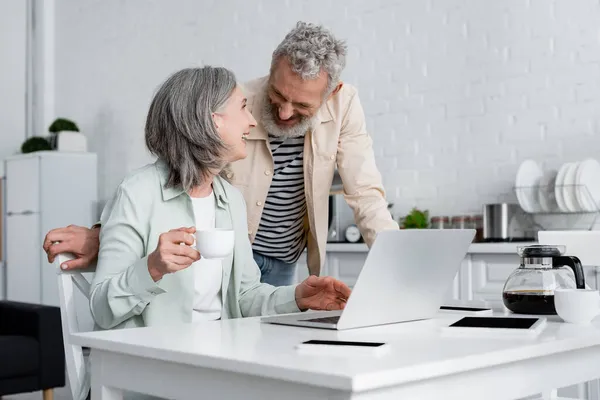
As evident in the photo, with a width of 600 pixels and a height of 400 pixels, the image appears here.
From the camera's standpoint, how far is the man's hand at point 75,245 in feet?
6.42

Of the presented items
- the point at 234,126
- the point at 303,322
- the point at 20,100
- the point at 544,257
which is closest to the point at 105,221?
the point at 234,126

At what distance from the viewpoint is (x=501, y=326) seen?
4.92 ft

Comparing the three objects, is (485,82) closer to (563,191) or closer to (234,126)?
(563,191)

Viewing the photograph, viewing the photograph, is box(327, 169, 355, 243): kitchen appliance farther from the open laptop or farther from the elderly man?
the open laptop

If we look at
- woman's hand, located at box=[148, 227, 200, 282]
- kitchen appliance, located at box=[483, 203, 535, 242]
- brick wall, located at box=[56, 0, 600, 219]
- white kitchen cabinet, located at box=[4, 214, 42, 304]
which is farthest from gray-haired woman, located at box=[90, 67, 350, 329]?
white kitchen cabinet, located at box=[4, 214, 42, 304]

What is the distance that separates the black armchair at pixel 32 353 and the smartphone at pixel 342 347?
10.3 ft

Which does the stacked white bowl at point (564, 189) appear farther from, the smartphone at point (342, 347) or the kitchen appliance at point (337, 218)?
the smartphone at point (342, 347)

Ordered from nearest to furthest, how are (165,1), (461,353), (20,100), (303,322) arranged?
(461,353) → (303,322) → (165,1) → (20,100)

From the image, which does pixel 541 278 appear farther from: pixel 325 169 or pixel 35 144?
pixel 35 144

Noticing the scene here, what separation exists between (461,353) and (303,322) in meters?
0.47

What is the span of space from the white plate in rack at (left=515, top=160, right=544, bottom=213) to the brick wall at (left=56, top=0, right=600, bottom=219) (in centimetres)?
12

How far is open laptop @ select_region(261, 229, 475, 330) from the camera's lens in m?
1.46

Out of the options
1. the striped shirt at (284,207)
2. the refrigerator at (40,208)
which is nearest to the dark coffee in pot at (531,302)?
the striped shirt at (284,207)

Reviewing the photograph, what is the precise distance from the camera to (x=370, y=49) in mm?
4770
